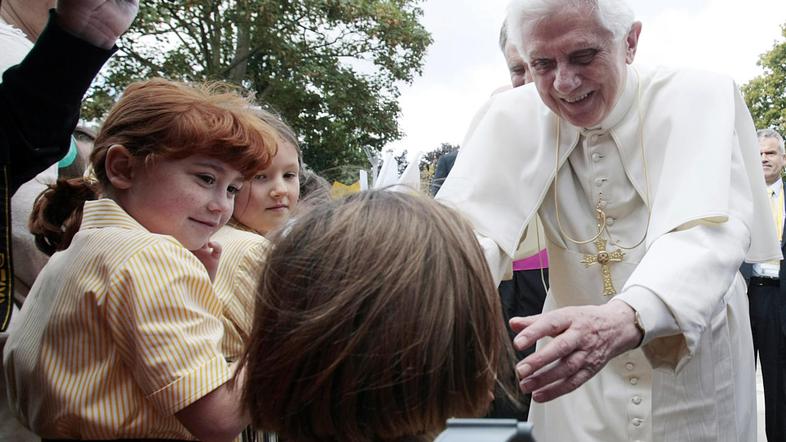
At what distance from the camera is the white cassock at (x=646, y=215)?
90.7 inches

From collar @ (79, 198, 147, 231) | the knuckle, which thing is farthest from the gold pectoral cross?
collar @ (79, 198, 147, 231)

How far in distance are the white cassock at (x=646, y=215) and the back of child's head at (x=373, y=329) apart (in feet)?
2.94

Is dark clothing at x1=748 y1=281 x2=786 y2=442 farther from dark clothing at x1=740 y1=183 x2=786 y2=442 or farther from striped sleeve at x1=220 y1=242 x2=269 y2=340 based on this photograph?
striped sleeve at x1=220 y1=242 x2=269 y2=340

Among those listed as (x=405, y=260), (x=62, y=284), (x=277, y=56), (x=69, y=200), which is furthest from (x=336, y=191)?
(x=277, y=56)

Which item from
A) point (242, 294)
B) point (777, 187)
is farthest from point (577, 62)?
point (777, 187)

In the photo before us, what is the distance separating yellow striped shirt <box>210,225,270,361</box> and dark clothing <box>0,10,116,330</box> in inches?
24.7

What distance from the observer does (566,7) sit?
8.14 ft

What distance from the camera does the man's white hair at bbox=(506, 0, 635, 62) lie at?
248cm

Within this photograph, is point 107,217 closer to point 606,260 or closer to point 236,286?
point 236,286

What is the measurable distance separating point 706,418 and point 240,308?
142cm

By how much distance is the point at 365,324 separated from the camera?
1.34 metres

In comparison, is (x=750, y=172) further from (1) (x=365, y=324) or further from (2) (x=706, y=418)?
(1) (x=365, y=324)

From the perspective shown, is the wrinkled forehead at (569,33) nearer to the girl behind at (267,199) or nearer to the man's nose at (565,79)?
the man's nose at (565,79)

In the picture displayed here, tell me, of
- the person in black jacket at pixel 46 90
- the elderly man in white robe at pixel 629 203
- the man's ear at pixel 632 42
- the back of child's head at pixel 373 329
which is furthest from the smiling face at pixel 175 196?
the man's ear at pixel 632 42
